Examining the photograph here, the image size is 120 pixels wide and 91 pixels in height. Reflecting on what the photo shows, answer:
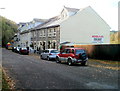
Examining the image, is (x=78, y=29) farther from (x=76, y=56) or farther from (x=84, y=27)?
(x=76, y=56)

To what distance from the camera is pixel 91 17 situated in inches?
1666

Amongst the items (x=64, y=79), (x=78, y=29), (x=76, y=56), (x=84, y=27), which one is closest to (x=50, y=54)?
(x=76, y=56)

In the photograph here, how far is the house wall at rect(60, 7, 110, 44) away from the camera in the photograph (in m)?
40.2

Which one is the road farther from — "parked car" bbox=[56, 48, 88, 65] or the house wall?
the house wall

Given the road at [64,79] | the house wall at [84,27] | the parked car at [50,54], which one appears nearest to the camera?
the road at [64,79]

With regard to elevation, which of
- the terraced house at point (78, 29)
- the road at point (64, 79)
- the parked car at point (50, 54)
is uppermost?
the terraced house at point (78, 29)

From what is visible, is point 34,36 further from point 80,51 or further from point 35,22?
point 80,51

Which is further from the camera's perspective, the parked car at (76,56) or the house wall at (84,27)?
the house wall at (84,27)

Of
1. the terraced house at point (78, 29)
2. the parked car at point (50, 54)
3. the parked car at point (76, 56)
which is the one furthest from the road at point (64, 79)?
the terraced house at point (78, 29)

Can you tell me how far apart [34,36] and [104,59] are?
104 feet

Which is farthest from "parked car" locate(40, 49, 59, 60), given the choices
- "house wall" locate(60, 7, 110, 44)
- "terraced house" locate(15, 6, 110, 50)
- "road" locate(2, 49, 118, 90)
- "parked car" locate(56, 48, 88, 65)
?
"house wall" locate(60, 7, 110, 44)

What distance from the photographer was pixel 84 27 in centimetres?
4169

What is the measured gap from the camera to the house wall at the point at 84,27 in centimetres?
4017

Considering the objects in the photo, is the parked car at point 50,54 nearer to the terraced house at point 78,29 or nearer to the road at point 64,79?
the road at point 64,79
